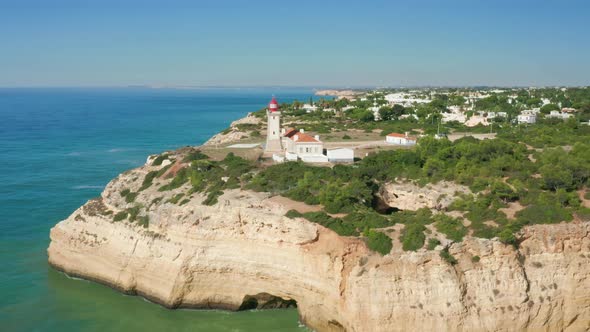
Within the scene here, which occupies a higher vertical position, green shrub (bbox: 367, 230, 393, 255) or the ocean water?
green shrub (bbox: 367, 230, 393, 255)

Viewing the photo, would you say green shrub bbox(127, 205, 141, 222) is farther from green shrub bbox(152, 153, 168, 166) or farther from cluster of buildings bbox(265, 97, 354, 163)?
cluster of buildings bbox(265, 97, 354, 163)

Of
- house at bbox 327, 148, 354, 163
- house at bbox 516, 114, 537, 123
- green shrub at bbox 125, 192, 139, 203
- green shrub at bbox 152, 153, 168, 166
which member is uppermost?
house at bbox 516, 114, 537, 123

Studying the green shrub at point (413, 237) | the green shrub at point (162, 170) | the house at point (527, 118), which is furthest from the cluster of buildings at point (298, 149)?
the house at point (527, 118)

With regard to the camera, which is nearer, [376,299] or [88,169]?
[376,299]

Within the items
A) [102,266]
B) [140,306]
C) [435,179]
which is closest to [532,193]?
[435,179]

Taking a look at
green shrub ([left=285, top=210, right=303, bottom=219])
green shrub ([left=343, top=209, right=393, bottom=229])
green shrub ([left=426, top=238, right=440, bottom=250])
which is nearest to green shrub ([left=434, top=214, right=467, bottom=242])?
green shrub ([left=426, top=238, right=440, bottom=250])

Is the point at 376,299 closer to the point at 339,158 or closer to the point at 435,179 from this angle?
the point at 435,179

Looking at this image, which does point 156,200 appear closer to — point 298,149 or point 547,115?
point 298,149

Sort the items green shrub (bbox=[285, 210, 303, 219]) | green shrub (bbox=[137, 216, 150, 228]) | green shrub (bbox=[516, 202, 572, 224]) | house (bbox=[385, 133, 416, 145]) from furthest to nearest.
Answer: house (bbox=[385, 133, 416, 145])
green shrub (bbox=[137, 216, 150, 228])
green shrub (bbox=[285, 210, 303, 219])
green shrub (bbox=[516, 202, 572, 224])
